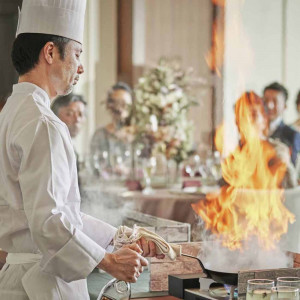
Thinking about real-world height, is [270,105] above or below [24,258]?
above

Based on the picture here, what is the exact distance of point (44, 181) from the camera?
81.0 inches

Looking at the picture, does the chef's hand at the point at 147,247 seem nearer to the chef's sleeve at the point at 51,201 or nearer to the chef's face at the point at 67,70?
the chef's sleeve at the point at 51,201

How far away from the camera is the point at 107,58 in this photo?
1059 cm

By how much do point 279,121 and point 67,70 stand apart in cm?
511

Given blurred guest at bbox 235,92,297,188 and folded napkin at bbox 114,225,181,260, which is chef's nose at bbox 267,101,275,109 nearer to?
blurred guest at bbox 235,92,297,188

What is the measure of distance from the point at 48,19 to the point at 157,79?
15.9 ft

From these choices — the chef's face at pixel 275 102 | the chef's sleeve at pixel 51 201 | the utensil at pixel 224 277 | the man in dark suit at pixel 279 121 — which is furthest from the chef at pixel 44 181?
the chef's face at pixel 275 102

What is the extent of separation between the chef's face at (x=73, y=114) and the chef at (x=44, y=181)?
3785 millimetres

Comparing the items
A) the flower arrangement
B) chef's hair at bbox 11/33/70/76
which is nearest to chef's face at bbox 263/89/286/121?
the flower arrangement

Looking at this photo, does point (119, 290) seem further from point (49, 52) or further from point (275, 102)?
point (275, 102)

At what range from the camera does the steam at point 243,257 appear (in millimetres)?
2422

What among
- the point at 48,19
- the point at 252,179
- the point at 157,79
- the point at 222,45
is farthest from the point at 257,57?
the point at 48,19

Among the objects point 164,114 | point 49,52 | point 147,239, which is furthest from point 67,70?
point 164,114

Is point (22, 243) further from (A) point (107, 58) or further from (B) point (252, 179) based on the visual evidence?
(A) point (107, 58)
